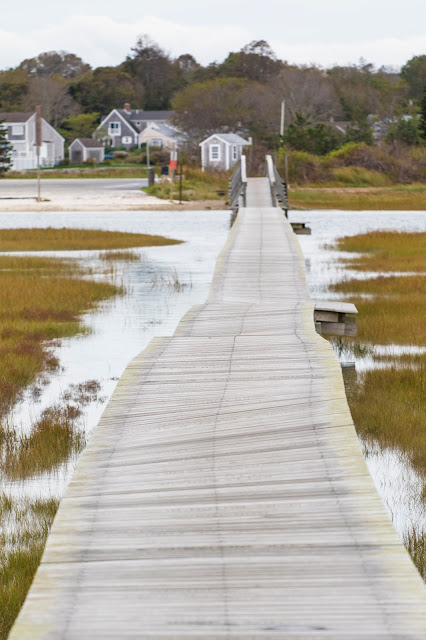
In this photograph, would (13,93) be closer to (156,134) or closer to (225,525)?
(156,134)

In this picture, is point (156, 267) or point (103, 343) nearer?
point (103, 343)

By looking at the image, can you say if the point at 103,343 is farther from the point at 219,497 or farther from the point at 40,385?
the point at 219,497

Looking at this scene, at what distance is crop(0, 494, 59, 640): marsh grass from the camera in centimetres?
Result: 468

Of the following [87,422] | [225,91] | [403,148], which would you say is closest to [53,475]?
[87,422]

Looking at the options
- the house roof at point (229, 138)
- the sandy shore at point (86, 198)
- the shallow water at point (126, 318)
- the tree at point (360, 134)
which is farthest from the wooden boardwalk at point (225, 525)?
the house roof at point (229, 138)

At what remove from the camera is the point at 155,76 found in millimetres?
116000

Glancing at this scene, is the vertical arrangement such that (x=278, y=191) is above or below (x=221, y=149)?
below

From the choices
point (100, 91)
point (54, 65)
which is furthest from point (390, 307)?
point (54, 65)

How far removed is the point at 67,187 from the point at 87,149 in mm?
35030

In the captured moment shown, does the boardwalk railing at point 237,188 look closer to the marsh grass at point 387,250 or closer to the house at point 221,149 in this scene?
the marsh grass at point 387,250

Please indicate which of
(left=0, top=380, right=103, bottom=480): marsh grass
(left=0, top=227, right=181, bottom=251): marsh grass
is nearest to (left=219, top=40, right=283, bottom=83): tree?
(left=0, top=227, right=181, bottom=251): marsh grass

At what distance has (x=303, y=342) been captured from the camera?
806 cm

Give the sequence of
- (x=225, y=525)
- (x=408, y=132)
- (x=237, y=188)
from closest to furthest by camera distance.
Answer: (x=225, y=525) < (x=237, y=188) < (x=408, y=132)

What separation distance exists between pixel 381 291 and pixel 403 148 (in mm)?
44223
